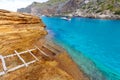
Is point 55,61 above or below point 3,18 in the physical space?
below

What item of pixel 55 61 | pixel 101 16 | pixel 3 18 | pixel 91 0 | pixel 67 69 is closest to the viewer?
pixel 67 69

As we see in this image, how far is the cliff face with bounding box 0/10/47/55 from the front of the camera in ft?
90.6

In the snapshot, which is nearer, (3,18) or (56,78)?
(56,78)

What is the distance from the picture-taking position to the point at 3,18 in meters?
30.7

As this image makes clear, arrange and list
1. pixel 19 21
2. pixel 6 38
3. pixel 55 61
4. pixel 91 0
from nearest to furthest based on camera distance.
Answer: pixel 55 61, pixel 6 38, pixel 19 21, pixel 91 0

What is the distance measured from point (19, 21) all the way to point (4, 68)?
59.5 feet

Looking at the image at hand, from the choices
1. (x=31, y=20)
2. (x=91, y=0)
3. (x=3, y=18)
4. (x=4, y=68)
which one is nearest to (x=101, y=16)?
(x=91, y=0)

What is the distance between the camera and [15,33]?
31031 mm

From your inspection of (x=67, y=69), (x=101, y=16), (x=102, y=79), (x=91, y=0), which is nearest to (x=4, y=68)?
(x=67, y=69)

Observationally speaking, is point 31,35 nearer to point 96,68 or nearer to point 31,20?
point 31,20

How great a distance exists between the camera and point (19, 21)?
36000 mm

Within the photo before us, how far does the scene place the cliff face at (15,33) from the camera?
27.6 meters

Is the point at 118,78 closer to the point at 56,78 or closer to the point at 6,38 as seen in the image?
the point at 56,78

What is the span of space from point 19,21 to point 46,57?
14.3 meters
